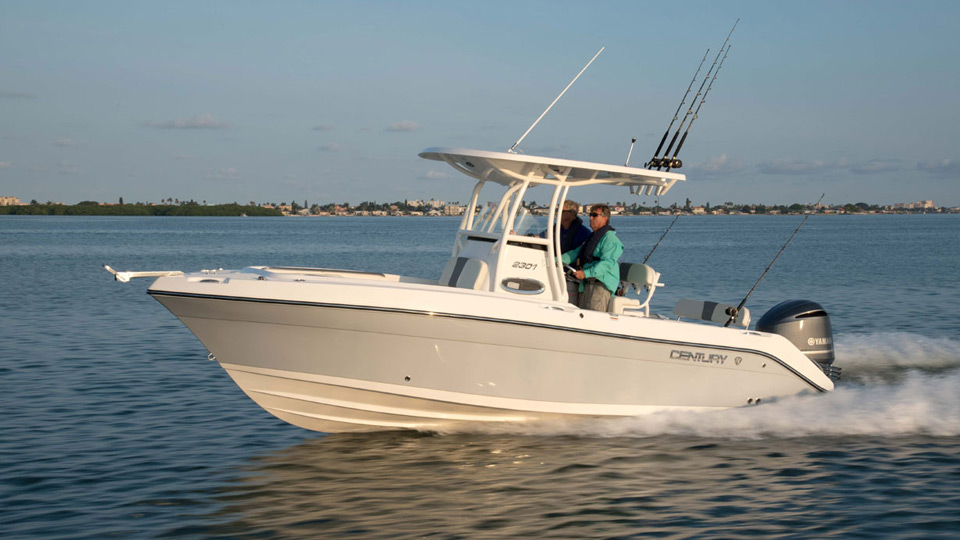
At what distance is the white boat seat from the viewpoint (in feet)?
27.2

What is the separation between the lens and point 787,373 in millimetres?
8141

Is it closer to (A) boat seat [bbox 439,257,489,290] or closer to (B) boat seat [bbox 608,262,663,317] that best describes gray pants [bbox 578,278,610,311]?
(B) boat seat [bbox 608,262,663,317]

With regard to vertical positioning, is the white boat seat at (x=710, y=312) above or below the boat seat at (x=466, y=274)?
below

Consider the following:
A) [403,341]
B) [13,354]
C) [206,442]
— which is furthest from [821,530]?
[13,354]

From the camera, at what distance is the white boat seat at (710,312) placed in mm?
8297

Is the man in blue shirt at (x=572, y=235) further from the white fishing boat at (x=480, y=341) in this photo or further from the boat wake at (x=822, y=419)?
the boat wake at (x=822, y=419)

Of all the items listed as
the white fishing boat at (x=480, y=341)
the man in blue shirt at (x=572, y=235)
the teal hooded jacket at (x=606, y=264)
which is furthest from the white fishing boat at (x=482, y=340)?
the man in blue shirt at (x=572, y=235)

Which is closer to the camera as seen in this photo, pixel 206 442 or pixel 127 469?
pixel 127 469

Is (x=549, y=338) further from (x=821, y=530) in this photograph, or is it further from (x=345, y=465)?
(x=821, y=530)

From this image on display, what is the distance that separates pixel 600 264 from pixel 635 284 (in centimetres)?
82

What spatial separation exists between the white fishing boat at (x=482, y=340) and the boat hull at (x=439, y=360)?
0.04 feet

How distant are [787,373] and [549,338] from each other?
2.57 metres

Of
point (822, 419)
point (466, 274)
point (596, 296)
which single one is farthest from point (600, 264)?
point (822, 419)

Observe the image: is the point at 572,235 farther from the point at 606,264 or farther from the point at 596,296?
the point at 596,296
